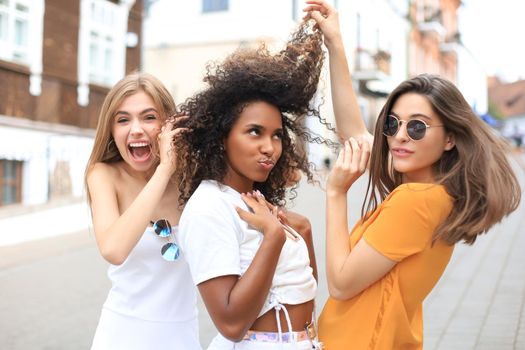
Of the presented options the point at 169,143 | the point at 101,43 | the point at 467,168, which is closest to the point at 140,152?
the point at 169,143

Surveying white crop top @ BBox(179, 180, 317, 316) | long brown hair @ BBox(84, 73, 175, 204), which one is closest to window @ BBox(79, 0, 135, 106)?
long brown hair @ BBox(84, 73, 175, 204)

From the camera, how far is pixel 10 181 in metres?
12.4

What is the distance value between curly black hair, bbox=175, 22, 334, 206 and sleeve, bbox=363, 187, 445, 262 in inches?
16.0

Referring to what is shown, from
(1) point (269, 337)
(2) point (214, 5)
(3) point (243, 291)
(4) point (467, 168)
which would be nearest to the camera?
(3) point (243, 291)

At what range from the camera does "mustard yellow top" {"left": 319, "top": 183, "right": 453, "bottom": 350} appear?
6.00ft

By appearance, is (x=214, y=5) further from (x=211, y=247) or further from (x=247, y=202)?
(x=211, y=247)

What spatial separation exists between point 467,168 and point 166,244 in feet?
3.15

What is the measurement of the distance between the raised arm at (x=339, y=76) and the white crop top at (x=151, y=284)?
2.25 feet

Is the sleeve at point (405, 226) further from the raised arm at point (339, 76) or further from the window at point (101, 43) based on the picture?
the window at point (101, 43)

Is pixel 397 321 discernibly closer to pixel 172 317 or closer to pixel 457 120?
pixel 457 120

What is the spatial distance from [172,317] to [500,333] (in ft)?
12.5

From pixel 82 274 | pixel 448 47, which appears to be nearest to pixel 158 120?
pixel 82 274

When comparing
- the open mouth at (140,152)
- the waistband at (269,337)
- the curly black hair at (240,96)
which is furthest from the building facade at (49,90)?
the waistband at (269,337)

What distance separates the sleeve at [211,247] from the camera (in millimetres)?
1687
